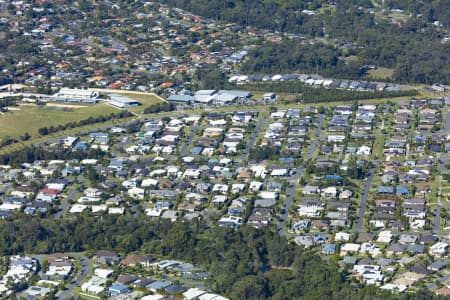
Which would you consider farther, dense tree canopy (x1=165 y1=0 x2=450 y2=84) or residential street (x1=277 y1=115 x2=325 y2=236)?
dense tree canopy (x1=165 y1=0 x2=450 y2=84)

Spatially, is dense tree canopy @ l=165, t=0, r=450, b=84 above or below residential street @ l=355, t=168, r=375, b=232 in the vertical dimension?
below

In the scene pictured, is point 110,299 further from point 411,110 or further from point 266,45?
point 266,45

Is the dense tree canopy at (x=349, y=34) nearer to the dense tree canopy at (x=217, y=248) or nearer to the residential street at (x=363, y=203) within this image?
the residential street at (x=363, y=203)

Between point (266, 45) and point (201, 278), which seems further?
point (266, 45)

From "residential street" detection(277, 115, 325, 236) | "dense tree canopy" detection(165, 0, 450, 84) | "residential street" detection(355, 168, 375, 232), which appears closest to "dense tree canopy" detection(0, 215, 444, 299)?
"residential street" detection(277, 115, 325, 236)

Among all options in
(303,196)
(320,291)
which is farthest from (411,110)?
(320,291)

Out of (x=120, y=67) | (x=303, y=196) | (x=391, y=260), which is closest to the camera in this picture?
(x=391, y=260)

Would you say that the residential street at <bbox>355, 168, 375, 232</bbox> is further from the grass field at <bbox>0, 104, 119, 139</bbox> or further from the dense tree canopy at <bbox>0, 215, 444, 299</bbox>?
→ the grass field at <bbox>0, 104, 119, 139</bbox>

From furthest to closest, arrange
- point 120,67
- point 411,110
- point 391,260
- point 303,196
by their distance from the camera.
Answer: point 120,67, point 411,110, point 303,196, point 391,260
